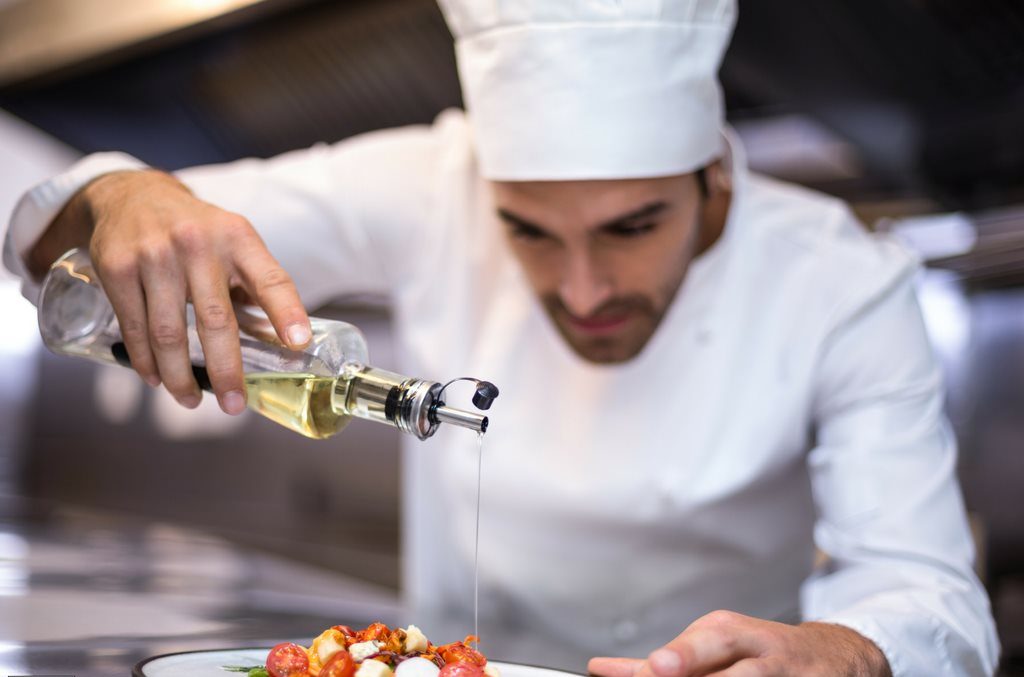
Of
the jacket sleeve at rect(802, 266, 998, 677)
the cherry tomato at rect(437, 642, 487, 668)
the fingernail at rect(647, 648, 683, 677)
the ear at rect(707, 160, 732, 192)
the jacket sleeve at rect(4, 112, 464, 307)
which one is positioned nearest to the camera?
the fingernail at rect(647, 648, 683, 677)

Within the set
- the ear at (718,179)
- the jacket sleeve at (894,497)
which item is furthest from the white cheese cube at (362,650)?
the ear at (718,179)

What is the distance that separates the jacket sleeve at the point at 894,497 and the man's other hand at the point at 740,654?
149 millimetres

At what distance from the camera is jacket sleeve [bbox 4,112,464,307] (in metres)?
1.48

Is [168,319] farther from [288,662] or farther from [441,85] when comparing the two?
[441,85]

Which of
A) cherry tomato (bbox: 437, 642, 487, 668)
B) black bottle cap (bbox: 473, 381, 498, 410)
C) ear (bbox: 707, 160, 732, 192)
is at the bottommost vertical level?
cherry tomato (bbox: 437, 642, 487, 668)

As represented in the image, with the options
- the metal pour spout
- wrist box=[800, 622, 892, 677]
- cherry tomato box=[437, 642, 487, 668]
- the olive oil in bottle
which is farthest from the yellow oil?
wrist box=[800, 622, 892, 677]

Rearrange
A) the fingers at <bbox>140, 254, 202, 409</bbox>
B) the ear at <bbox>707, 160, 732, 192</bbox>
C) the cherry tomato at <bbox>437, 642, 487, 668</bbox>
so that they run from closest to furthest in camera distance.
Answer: the cherry tomato at <bbox>437, 642, 487, 668</bbox> → the fingers at <bbox>140, 254, 202, 409</bbox> → the ear at <bbox>707, 160, 732, 192</bbox>

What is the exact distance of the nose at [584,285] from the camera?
1.17 m

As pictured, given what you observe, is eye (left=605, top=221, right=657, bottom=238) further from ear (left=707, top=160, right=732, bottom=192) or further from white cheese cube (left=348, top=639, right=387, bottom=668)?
white cheese cube (left=348, top=639, right=387, bottom=668)

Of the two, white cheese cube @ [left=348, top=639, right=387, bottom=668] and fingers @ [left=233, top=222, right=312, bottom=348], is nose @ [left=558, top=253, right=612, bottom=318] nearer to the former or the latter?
fingers @ [left=233, top=222, right=312, bottom=348]

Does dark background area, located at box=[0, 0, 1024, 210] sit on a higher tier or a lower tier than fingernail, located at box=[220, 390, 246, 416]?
higher

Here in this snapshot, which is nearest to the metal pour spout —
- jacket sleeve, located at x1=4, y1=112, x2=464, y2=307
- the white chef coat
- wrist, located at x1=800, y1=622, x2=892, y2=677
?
wrist, located at x1=800, y1=622, x2=892, y2=677

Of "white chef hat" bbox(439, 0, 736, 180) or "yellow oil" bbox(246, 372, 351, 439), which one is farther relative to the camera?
"white chef hat" bbox(439, 0, 736, 180)

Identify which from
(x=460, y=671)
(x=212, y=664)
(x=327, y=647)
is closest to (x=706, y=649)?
(x=460, y=671)
